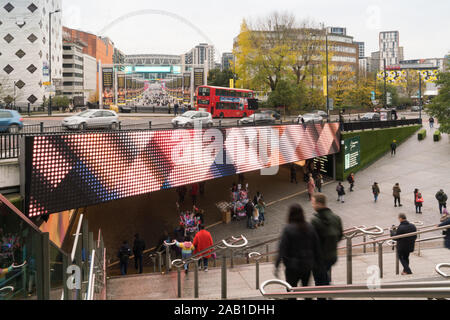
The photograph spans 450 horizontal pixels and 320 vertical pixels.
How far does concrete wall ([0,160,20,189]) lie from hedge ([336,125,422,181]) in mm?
21382

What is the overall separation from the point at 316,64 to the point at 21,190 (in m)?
46.6

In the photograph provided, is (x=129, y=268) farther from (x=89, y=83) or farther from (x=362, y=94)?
(x=89, y=83)

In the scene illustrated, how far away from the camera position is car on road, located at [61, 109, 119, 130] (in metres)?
17.9

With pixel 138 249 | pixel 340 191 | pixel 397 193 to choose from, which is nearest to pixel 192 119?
pixel 340 191

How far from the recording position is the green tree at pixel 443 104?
1179 inches

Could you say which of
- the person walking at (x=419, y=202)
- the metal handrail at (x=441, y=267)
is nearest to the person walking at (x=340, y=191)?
the person walking at (x=419, y=202)

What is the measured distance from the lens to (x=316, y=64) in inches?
1993

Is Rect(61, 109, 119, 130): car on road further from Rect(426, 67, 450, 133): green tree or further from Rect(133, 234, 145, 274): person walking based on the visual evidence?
Rect(426, 67, 450, 133): green tree

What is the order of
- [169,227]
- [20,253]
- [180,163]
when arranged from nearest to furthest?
[20,253] → [180,163] → [169,227]

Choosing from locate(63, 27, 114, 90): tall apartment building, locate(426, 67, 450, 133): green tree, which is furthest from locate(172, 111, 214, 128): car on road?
locate(63, 27, 114, 90): tall apartment building

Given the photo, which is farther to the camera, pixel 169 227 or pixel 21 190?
pixel 169 227
